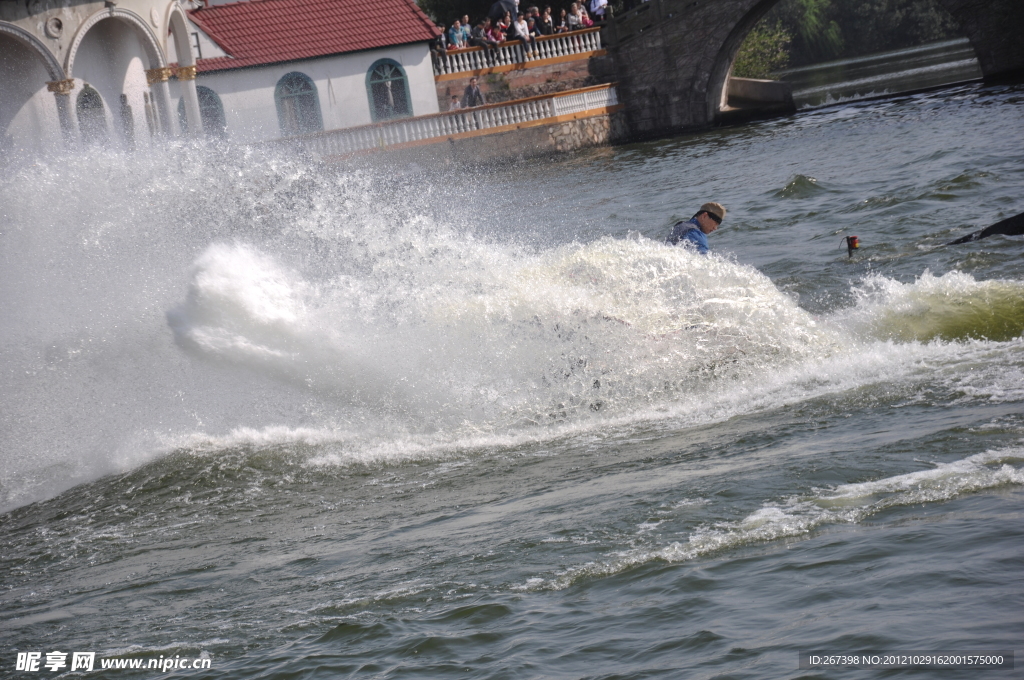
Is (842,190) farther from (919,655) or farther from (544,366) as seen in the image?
(919,655)

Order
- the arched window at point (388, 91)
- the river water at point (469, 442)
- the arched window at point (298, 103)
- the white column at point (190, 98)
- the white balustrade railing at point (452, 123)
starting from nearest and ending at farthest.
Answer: the river water at point (469, 442) < the white column at point (190, 98) < the white balustrade railing at point (452, 123) < the arched window at point (298, 103) < the arched window at point (388, 91)

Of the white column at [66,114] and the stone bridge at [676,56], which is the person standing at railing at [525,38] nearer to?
the stone bridge at [676,56]

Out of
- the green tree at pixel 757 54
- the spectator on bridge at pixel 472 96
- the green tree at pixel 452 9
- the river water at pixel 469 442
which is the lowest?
the river water at pixel 469 442

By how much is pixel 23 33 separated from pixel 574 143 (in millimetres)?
18285

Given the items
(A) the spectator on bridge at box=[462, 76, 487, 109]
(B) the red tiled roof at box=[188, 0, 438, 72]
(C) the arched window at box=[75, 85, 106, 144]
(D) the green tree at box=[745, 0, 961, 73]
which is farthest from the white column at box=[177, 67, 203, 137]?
(D) the green tree at box=[745, 0, 961, 73]

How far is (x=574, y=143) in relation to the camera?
35.0 m

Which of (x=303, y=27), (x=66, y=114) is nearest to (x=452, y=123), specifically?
(x=303, y=27)

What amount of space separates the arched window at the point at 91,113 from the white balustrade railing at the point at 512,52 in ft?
50.0

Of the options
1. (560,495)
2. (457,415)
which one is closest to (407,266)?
(457,415)

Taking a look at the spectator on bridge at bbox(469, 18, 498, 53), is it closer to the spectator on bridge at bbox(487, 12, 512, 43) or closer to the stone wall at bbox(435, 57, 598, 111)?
the spectator on bridge at bbox(487, 12, 512, 43)

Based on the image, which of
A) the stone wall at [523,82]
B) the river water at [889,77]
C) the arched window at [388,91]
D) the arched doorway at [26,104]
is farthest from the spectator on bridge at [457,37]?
the arched doorway at [26,104]

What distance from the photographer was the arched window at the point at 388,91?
121 ft

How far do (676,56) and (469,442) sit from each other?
3177cm

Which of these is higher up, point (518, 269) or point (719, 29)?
point (719, 29)
